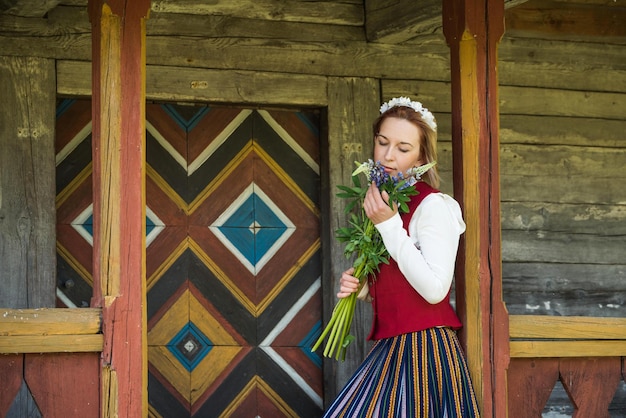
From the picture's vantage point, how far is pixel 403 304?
4.34m

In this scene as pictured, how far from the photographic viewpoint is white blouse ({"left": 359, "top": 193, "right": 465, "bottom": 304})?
4.14 meters

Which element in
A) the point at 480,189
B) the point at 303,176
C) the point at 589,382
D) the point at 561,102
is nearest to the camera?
the point at 480,189

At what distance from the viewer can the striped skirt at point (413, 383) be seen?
13.9 ft

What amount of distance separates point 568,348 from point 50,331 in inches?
85.2

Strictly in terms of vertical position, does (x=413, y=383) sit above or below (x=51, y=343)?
below

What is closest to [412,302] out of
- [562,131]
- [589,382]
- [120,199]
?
[589,382]

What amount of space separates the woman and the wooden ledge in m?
0.99

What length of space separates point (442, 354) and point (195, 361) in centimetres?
175

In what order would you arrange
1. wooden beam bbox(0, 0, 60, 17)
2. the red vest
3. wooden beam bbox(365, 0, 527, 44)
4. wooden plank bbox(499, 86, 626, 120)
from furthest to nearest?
wooden plank bbox(499, 86, 626, 120), wooden beam bbox(365, 0, 527, 44), wooden beam bbox(0, 0, 60, 17), the red vest

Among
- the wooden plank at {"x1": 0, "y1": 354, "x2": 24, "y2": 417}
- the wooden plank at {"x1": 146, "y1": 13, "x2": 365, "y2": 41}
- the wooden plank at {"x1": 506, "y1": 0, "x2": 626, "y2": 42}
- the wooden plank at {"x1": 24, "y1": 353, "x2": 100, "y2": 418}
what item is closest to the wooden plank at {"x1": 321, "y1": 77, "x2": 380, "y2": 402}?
the wooden plank at {"x1": 146, "y1": 13, "x2": 365, "y2": 41}

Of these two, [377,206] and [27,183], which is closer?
[377,206]

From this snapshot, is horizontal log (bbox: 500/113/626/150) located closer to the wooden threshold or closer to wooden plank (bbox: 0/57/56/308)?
the wooden threshold

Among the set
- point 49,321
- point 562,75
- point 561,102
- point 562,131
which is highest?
point 562,75

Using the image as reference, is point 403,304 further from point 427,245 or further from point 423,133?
point 423,133
